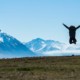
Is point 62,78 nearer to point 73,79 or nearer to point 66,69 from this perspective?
point 73,79

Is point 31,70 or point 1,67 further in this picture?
point 1,67

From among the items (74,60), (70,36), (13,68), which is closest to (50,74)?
(13,68)

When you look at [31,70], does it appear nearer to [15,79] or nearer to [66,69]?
[66,69]

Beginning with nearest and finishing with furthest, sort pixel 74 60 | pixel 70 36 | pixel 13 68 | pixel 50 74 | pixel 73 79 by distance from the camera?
pixel 73 79 < pixel 50 74 < pixel 13 68 < pixel 74 60 < pixel 70 36

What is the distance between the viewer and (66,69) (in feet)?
187

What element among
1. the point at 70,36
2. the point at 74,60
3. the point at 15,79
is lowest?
the point at 15,79

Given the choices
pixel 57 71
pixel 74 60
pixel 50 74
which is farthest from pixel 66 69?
pixel 74 60

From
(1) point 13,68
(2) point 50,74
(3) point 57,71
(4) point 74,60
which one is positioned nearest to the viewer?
(2) point 50,74

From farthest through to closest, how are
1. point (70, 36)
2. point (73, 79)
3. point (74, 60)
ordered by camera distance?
point (70, 36), point (74, 60), point (73, 79)

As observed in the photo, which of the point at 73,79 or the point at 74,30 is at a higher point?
the point at 74,30

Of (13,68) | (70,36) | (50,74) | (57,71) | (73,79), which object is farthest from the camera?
(70,36)

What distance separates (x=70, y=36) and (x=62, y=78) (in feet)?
142

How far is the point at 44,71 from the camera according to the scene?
55.2 m

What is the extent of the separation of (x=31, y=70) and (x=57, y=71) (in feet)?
12.9
